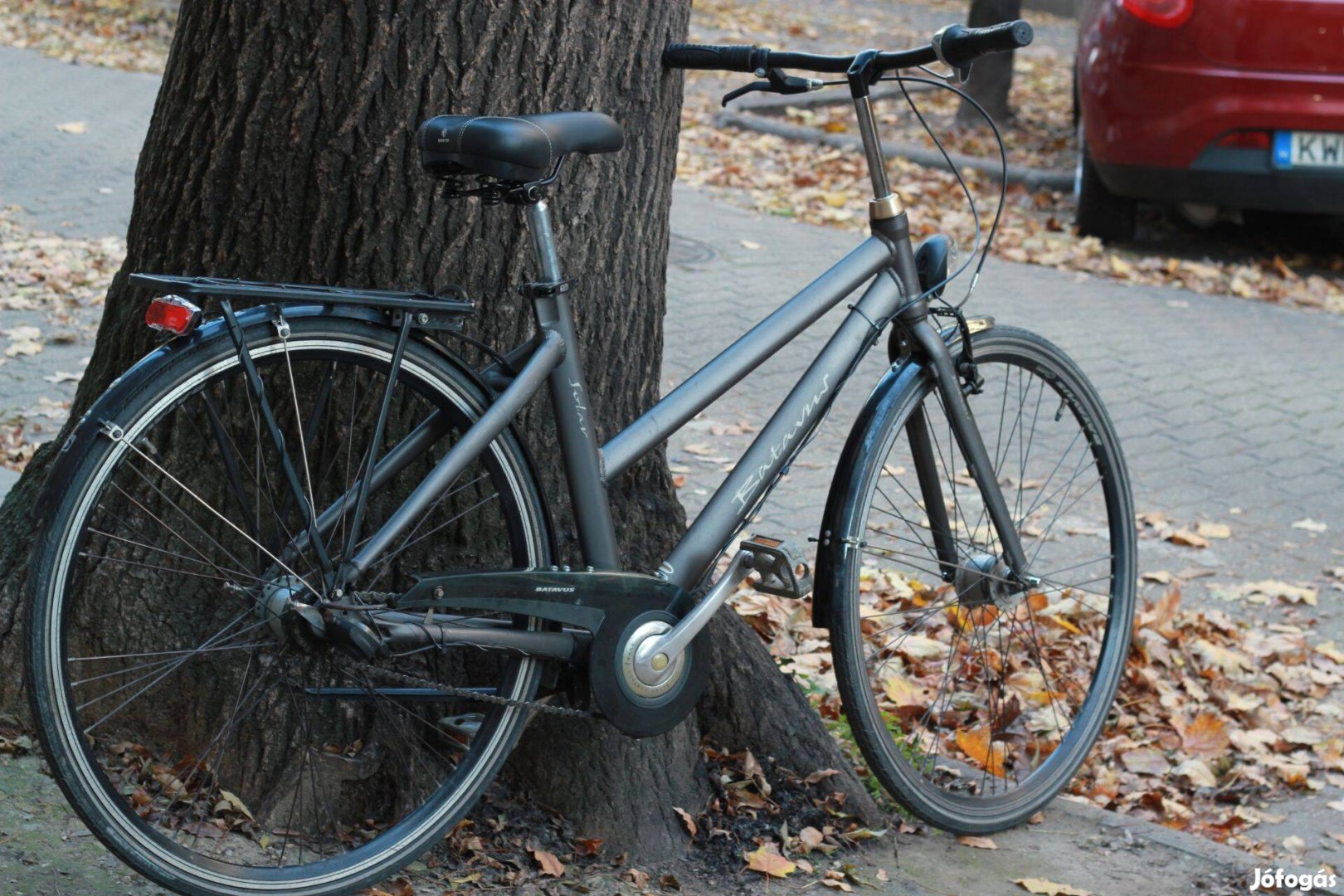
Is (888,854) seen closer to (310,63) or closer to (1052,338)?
(310,63)

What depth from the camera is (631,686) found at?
107 inches

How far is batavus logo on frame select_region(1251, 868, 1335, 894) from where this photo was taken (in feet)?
10.5

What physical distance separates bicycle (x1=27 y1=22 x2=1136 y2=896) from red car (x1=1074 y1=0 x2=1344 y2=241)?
14.7ft

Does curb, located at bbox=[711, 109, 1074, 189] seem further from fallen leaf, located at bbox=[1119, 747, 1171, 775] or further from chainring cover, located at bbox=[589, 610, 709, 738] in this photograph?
chainring cover, located at bbox=[589, 610, 709, 738]

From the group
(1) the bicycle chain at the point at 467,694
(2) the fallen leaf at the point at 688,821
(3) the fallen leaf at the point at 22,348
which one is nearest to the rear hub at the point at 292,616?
(1) the bicycle chain at the point at 467,694

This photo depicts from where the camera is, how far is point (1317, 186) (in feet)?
24.7

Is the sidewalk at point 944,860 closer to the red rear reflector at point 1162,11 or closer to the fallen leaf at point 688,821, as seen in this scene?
the fallen leaf at point 688,821

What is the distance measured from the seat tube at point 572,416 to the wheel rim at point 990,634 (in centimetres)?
54

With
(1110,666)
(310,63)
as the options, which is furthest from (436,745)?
(1110,666)

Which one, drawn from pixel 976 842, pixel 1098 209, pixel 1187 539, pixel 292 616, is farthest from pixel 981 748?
pixel 1098 209

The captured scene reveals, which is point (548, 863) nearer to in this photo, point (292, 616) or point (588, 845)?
point (588, 845)

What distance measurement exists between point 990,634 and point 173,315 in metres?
2.85

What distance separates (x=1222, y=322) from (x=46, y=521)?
6571 mm

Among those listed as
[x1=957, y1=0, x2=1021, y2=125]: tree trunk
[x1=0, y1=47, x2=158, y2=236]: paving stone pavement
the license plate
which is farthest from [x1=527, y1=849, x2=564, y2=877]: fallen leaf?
[x1=957, y1=0, x2=1021, y2=125]: tree trunk
